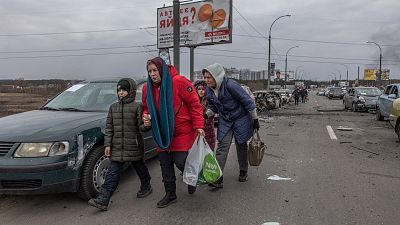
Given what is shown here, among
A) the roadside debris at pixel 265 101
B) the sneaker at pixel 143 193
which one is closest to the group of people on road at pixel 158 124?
the sneaker at pixel 143 193

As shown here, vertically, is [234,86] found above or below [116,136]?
above

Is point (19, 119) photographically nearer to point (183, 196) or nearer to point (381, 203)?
point (183, 196)

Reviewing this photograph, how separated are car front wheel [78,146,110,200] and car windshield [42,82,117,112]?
86cm

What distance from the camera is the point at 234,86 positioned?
5.30m

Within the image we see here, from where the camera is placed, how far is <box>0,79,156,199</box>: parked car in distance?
423 cm

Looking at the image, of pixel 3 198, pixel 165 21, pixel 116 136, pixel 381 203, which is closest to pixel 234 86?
pixel 116 136

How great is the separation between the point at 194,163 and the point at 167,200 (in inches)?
22.5

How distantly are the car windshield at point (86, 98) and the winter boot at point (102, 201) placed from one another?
4.70ft

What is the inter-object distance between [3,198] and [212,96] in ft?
10.3

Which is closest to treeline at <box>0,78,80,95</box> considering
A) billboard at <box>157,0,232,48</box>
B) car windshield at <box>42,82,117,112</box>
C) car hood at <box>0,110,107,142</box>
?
billboard at <box>157,0,232,48</box>

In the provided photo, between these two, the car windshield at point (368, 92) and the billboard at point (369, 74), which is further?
the billboard at point (369, 74)

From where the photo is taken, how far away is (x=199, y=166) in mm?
4582

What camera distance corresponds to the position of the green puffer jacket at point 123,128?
460cm

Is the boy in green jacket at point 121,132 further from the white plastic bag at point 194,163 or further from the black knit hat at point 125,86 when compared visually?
the white plastic bag at point 194,163
